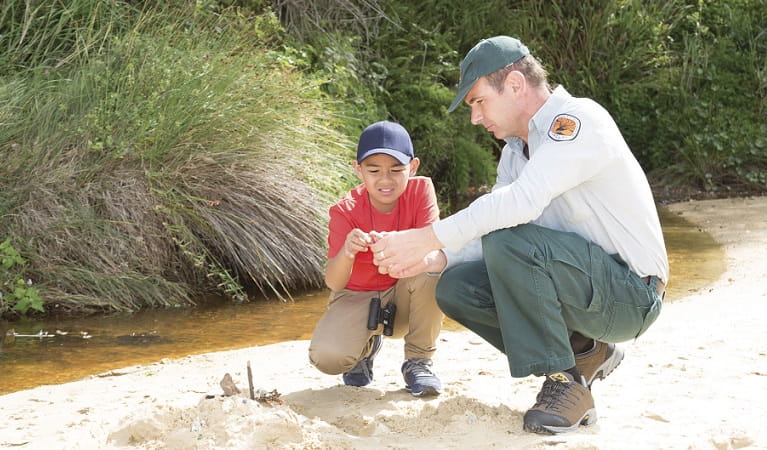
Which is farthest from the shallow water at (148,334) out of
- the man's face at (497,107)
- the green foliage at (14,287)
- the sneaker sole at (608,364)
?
the man's face at (497,107)

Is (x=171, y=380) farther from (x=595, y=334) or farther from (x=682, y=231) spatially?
(x=682, y=231)

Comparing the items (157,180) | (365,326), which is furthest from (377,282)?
(157,180)

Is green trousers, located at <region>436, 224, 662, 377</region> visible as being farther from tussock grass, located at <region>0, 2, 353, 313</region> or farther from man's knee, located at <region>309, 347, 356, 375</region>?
tussock grass, located at <region>0, 2, 353, 313</region>

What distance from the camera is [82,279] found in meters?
5.39

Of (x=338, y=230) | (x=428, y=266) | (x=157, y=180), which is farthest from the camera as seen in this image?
(x=157, y=180)

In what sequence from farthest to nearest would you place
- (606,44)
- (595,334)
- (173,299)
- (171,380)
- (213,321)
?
1. (606,44)
2. (173,299)
3. (213,321)
4. (171,380)
5. (595,334)

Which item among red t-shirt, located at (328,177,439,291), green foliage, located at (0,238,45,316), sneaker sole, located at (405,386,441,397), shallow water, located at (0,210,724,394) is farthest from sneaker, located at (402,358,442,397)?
green foliage, located at (0,238,45,316)

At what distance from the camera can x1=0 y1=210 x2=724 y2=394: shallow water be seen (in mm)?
4281

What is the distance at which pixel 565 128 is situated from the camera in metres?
2.90

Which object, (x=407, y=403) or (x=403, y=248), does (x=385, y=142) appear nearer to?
(x=403, y=248)

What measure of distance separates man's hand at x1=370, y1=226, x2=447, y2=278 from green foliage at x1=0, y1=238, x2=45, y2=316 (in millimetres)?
2781

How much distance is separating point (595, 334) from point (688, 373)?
0.75 metres

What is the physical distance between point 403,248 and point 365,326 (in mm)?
519

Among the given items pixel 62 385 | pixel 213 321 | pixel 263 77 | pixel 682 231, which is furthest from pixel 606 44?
pixel 62 385
